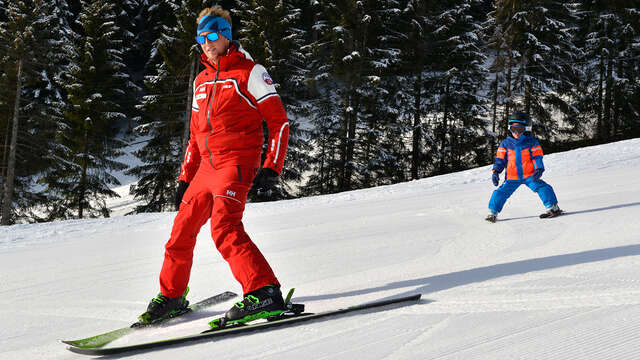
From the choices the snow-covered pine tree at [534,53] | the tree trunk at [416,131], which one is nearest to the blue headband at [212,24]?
the tree trunk at [416,131]

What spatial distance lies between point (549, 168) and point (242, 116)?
1051 cm

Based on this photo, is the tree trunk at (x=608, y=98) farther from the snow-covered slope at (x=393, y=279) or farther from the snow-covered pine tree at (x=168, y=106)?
the snow-covered pine tree at (x=168, y=106)

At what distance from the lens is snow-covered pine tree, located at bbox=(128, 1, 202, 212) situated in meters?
20.1

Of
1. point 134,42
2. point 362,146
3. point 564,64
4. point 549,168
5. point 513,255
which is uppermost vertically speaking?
point 134,42

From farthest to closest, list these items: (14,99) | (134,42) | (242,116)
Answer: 1. (134,42)
2. (14,99)
3. (242,116)

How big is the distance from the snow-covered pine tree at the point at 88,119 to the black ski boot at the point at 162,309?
20758mm

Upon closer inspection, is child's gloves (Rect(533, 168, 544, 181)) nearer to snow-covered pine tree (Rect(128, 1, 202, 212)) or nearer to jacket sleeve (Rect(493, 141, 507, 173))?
jacket sleeve (Rect(493, 141, 507, 173))

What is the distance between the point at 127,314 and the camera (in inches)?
133

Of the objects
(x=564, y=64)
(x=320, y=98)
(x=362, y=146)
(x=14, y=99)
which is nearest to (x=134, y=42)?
(x=14, y=99)

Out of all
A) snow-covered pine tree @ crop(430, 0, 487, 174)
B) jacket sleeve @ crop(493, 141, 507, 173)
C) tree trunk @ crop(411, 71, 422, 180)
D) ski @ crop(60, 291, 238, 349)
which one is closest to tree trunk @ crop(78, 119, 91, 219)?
tree trunk @ crop(411, 71, 422, 180)

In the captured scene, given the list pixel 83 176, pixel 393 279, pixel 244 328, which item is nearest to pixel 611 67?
pixel 393 279

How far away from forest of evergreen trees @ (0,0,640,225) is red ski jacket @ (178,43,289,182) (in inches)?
671

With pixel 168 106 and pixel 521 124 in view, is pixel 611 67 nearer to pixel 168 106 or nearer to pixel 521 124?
pixel 168 106

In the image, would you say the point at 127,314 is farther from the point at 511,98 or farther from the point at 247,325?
the point at 511,98
